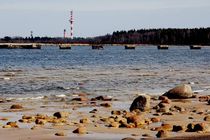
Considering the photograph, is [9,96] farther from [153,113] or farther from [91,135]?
[91,135]

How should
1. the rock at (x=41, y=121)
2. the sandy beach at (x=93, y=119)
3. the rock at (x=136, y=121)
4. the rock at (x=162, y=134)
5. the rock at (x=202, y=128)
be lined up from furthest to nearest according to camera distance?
1. the rock at (x=41, y=121)
2. the rock at (x=136, y=121)
3. the rock at (x=202, y=128)
4. the sandy beach at (x=93, y=119)
5. the rock at (x=162, y=134)

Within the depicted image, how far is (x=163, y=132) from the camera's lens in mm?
13164

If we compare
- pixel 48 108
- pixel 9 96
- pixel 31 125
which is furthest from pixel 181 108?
pixel 9 96

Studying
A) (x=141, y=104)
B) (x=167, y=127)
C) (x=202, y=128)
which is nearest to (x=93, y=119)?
(x=167, y=127)

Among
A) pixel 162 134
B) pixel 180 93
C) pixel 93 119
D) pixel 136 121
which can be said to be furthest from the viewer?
pixel 180 93

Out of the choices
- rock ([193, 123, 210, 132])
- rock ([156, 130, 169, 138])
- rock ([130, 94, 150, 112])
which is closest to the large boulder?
rock ([130, 94, 150, 112])

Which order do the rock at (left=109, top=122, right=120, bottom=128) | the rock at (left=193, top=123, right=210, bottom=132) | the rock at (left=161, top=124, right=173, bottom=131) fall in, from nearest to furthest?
the rock at (left=193, top=123, right=210, bottom=132), the rock at (left=161, top=124, right=173, bottom=131), the rock at (left=109, top=122, right=120, bottom=128)

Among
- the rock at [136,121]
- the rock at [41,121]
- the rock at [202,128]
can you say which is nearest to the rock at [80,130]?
the rock at [136,121]

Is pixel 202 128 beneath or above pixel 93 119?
above

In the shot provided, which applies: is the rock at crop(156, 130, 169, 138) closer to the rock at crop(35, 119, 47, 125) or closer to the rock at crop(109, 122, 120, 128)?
the rock at crop(109, 122, 120, 128)

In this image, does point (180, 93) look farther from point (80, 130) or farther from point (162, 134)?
point (162, 134)

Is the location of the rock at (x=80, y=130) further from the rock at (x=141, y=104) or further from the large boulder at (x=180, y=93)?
the large boulder at (x=180, y=93)

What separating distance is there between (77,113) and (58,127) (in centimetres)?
384

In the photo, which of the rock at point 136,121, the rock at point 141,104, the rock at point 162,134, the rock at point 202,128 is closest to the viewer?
the rock at point 162,134
